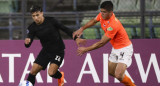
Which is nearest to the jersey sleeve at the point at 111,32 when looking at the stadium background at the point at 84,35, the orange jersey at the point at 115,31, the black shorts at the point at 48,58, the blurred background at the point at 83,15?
the orange jersey at the point at 115,31

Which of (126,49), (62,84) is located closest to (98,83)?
(62,84)

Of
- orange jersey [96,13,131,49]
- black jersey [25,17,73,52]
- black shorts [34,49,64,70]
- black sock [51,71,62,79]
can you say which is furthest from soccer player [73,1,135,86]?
black sock [51,71,62,79]

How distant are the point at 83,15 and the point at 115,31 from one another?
7.85 feet

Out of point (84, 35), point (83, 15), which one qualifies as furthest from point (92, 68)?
point (83, 15)

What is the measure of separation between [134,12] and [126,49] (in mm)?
2086

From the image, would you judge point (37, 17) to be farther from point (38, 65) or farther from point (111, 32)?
point (111, 32)

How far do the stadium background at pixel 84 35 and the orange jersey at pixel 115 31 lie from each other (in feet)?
5.41

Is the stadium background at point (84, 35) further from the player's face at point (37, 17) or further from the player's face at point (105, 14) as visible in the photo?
the player's face at point (105, 14)

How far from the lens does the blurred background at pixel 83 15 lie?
36.7 ft

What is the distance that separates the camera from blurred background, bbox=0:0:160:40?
11.2 metres

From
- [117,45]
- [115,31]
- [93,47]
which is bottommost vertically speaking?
[117,45]

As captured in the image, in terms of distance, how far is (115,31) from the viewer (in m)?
9.02

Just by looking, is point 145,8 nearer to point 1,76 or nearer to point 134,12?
point 134,12

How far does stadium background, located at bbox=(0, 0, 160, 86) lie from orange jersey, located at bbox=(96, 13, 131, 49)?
1.65 metres
